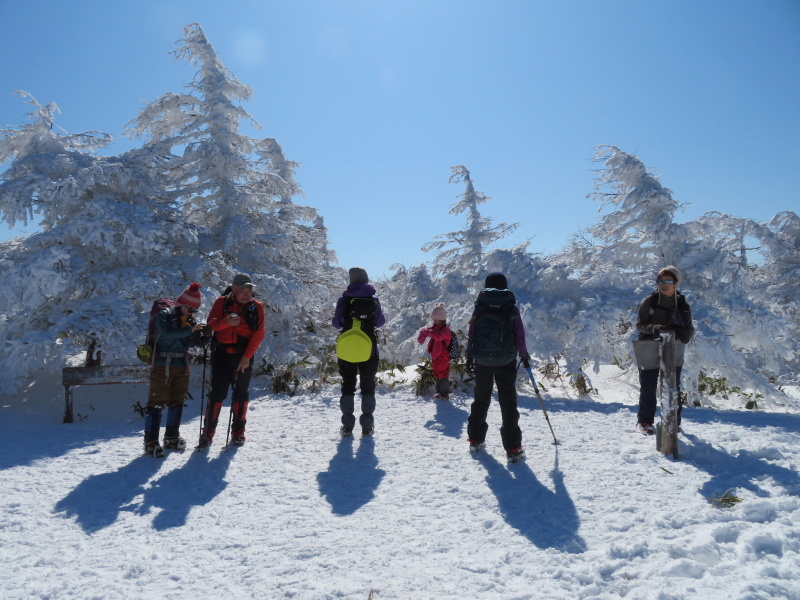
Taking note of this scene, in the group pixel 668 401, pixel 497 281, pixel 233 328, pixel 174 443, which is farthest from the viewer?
pixel 174 443

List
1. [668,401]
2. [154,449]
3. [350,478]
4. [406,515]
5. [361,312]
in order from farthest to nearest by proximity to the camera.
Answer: [361,312]
[154,449]
[668,401]
[350,478]
[406,515]

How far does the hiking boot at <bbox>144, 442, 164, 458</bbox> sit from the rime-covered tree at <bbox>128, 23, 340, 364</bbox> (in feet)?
A: 14.1

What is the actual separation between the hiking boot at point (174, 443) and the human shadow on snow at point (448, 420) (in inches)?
136

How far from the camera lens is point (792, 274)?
1791 centimetres

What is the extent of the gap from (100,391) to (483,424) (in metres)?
7.80

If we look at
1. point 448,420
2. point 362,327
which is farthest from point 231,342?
point 448,420

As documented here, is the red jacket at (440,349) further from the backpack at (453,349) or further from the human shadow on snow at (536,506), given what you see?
the human shadow on snow at (536,506)

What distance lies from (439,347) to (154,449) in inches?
203

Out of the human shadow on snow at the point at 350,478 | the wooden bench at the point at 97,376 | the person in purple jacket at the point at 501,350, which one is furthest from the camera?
the wooden bench at the point at 97,376

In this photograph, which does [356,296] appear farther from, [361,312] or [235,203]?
[235,203]

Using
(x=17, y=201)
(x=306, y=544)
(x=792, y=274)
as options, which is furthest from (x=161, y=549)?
(x=792, y=274)

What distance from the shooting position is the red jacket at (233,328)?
18.4 ft

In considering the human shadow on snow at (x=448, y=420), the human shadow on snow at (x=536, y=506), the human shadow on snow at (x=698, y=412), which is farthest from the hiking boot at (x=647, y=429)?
the human shadow on snow at (x=448, y=420)

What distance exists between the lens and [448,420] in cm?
720
